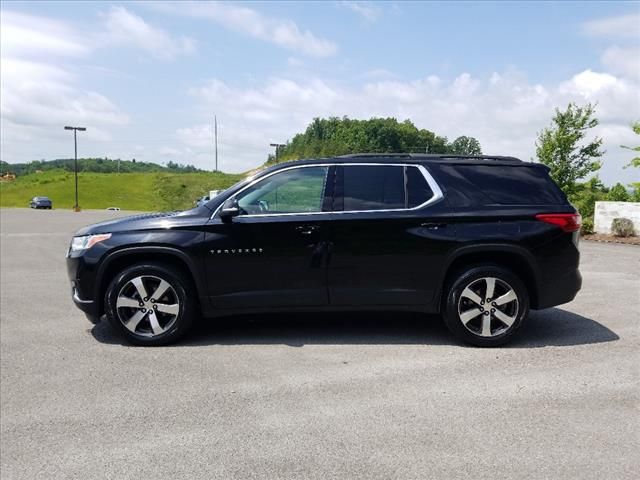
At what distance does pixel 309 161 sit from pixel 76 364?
2826 millimetres

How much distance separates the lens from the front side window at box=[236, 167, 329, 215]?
16.4ft

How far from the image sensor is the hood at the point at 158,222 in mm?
4977

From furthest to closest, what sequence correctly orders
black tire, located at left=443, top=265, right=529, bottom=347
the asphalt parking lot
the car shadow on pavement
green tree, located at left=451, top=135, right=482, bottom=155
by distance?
green tree, located at left=451, top=135, right=482, bottom=155, the car shadow on pavement, black tire, located at left=443, top=265, right=529, bottom=347, the asphalt parking lot

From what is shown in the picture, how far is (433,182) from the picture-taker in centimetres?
503

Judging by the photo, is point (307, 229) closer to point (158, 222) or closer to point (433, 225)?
point (433, 225)

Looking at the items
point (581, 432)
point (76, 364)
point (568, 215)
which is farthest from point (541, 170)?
point (76, 364)

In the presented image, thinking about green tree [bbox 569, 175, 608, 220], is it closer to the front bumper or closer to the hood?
the hood

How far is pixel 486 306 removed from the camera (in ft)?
15.9

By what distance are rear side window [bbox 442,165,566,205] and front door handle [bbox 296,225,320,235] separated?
1382mm

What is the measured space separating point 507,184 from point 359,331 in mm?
2072

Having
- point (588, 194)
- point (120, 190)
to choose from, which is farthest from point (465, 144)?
point (120, 190)

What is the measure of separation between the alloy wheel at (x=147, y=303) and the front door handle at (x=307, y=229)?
133 centimetres

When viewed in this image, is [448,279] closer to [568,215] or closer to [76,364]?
[568,215]

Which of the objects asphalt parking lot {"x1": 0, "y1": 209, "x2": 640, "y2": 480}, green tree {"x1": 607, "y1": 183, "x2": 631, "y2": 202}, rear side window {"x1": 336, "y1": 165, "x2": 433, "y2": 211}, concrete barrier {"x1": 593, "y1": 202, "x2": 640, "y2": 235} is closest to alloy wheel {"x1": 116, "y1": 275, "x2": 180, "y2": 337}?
asphalt parking lot {"x1": 0, "y1": 209, "x2": 640, "y2": 480}
